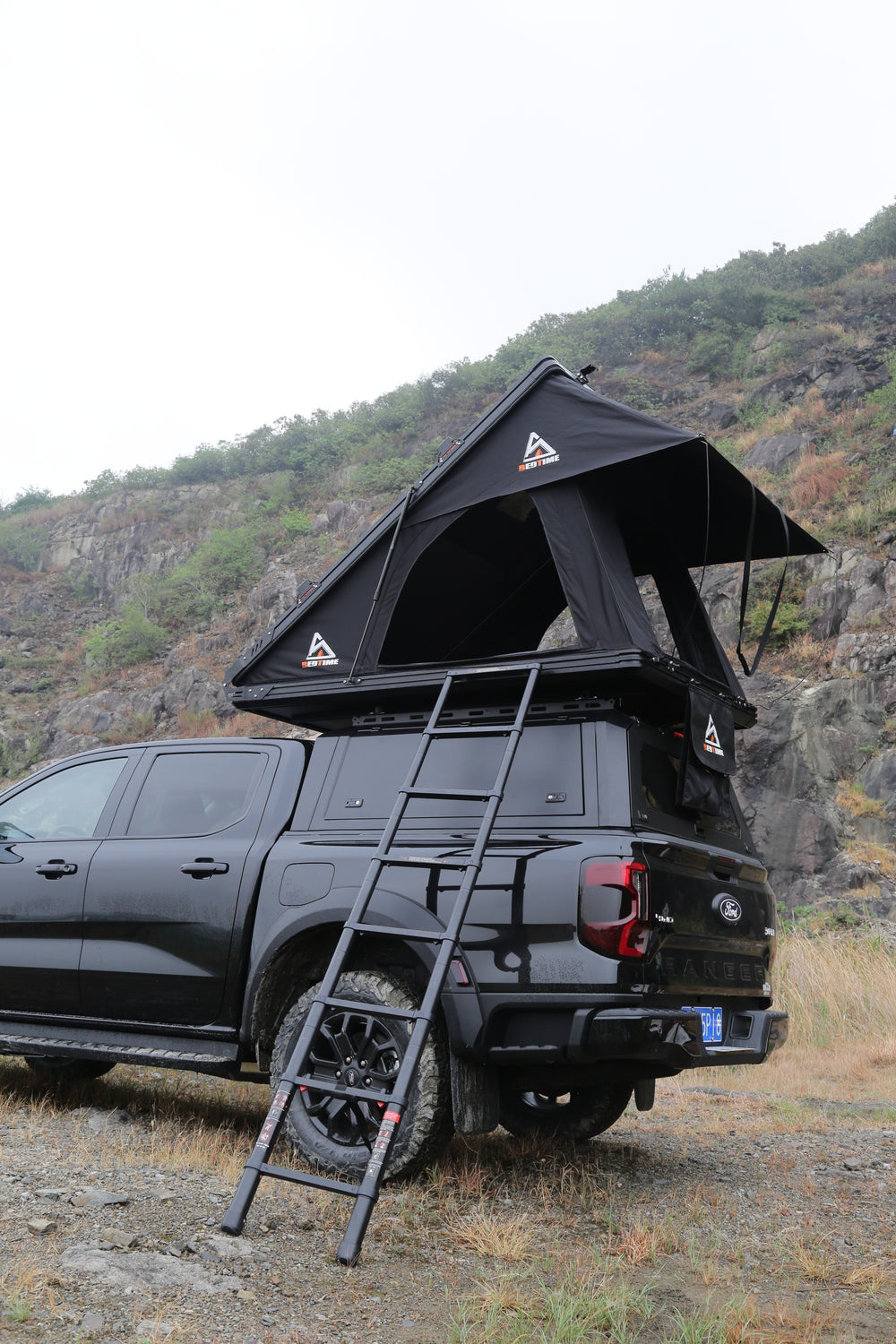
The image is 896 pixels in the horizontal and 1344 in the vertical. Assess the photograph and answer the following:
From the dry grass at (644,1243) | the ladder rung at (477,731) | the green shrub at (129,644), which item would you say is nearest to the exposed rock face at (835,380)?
the green shrub at (129,644)

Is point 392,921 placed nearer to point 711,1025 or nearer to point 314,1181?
point 314,1181

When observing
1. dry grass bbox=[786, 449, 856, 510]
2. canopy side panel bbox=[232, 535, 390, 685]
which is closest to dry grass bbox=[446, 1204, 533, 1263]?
canopy side panel bbox=[232, 535, 390, 685]

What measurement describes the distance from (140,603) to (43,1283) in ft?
108

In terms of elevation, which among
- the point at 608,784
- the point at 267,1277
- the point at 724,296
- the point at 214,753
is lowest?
the point at 267,1277

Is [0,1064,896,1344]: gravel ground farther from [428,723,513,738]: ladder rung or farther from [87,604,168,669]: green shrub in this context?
[87,604,168,669]: green shrub

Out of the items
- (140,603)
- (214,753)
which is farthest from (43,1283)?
(140,603)

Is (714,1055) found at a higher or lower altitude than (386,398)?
lower

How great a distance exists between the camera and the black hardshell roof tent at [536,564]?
5.12 metres

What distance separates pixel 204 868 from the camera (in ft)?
17.0

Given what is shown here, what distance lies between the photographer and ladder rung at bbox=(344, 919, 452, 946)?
13.8 ft

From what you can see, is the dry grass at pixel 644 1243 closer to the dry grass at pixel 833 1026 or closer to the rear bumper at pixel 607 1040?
the rear bumper at pixel 607 1040

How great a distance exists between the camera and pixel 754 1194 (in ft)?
15.9

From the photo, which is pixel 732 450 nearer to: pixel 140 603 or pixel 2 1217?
pixel 140 603

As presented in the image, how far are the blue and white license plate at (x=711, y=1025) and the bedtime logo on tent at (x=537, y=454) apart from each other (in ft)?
9.05
